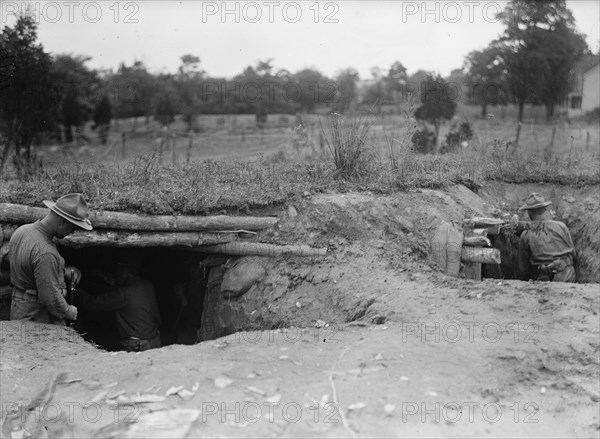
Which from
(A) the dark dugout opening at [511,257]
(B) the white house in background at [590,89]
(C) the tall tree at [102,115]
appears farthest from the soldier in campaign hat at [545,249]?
(B) the white house in background at [590,89]

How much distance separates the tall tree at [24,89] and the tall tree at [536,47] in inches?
567

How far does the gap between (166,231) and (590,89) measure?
3185 cm

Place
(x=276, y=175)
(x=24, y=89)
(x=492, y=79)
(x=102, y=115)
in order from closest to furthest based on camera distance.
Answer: (x=276, y=175) < (x=24, y=89) < (x=492, y=79) < (x=102, y=115)

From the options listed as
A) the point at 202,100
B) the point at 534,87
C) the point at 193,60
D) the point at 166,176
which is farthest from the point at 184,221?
the point at 193,60

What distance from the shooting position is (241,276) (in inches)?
285

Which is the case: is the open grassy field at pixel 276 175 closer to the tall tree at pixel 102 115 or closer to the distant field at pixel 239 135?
the distant field at pixel 239 135

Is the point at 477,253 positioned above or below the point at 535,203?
below

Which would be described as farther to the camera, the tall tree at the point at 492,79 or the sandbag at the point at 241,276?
the tall tree at the point at 492,79

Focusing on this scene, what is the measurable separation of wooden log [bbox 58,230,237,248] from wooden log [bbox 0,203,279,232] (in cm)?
6

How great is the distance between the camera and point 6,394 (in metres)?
4.66

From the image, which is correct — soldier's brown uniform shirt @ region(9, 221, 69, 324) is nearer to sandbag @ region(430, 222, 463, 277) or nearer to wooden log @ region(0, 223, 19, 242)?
wooden log @ region(0, 223, 19, 242)

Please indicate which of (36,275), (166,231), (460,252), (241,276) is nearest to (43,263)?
(36,275)

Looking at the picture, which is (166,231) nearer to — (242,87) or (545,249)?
(545,249)

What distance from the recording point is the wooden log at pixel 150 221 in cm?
691
